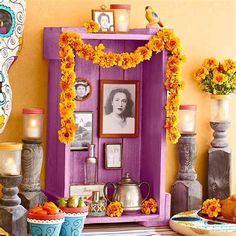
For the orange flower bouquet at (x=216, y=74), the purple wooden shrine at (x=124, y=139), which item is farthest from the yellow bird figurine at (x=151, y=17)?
the orange flower bouquet at (x=216, y=74)

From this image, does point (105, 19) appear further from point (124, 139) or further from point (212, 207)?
point (212, 207)

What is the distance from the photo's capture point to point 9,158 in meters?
4.29

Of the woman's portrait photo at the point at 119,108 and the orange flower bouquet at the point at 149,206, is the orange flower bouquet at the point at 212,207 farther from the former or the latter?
the woman's portrait photo at the point at 119,108

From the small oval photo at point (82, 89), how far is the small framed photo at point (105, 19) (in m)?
0.29

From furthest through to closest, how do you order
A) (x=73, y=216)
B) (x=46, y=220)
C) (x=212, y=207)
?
(x=212, y=207), (x=73, y=216), (x=46, y=220)

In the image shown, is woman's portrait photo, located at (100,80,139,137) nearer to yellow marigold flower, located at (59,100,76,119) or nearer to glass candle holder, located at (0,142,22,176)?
yellow marigold flower, located at (59,100,76,119)

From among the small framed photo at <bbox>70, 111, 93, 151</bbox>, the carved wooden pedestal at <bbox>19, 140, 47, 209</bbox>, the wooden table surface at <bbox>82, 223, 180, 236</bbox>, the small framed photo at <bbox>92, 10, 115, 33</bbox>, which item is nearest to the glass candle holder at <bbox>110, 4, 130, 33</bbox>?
the small framed photo at <bbox>92, 10, 115, 33</bbox>

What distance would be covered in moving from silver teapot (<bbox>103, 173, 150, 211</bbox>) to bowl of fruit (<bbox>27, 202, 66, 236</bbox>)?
21.3 inches

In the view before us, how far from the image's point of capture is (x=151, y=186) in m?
4.73

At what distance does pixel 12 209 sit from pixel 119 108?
857 mm

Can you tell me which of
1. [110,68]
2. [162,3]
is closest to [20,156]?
[110,68]

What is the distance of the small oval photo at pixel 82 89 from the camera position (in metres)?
4.63

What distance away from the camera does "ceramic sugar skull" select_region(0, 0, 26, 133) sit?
452 centimetres

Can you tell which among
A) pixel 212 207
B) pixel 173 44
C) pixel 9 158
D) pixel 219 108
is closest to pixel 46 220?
pixel 9 158
